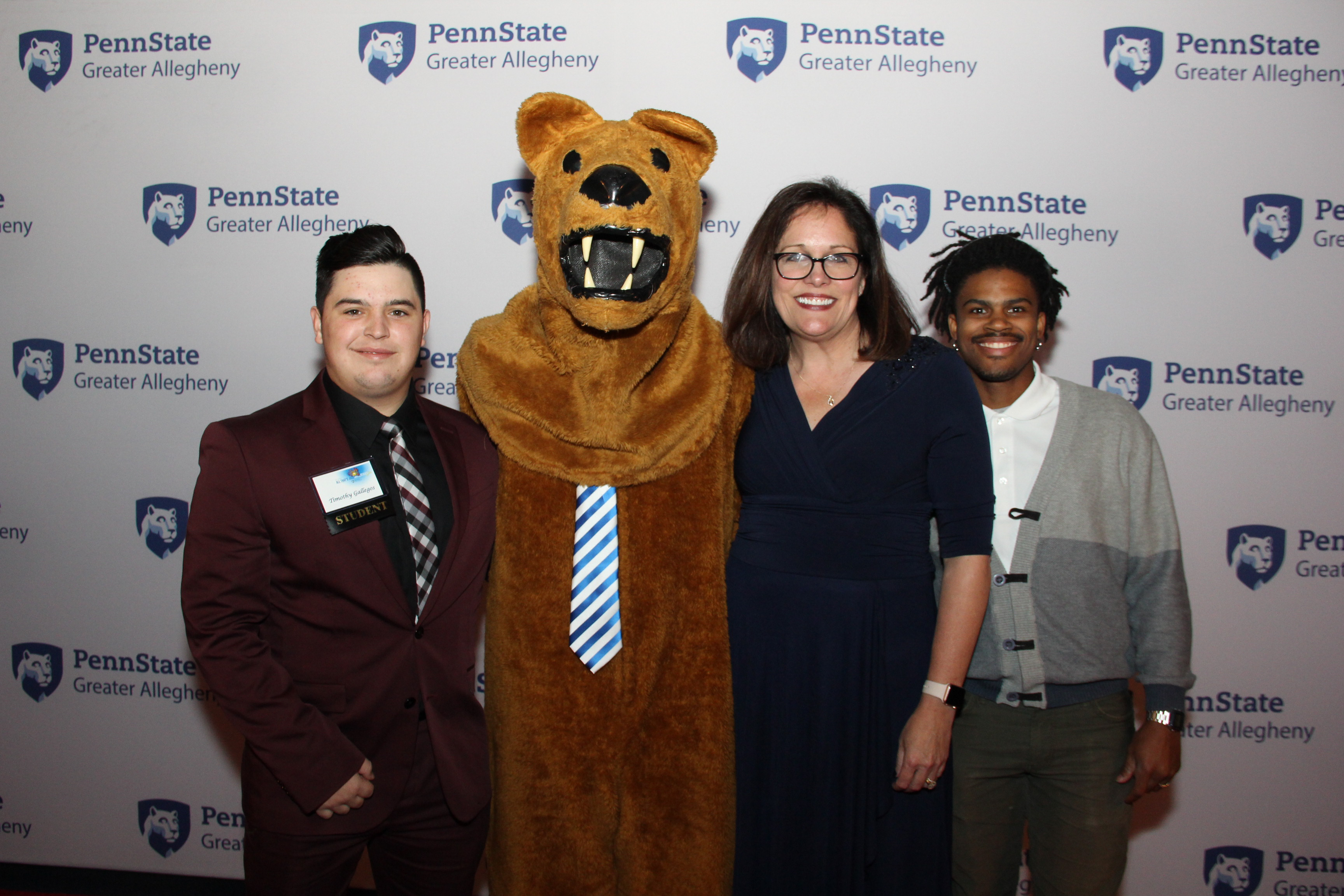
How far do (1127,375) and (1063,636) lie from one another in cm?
124

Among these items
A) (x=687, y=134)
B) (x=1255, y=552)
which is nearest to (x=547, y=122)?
(x=687, y=134)

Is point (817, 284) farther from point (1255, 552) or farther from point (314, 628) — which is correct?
point (1255, 552)

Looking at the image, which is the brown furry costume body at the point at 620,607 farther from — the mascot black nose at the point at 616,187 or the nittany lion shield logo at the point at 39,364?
the nittany lion shield logo at the point at 39,364

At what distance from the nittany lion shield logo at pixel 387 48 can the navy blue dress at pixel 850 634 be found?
76.3 inches

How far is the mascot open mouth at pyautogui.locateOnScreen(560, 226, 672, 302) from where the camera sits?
151cm

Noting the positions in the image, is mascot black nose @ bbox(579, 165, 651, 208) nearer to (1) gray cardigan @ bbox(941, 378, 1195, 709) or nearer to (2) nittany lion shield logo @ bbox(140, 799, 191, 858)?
(1) gray cardigan @ bbox(941, 378, 1195, 709)

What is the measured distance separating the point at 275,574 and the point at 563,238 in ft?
2.96

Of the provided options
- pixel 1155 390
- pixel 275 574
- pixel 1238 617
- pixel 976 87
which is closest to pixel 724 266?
pixel 976 87

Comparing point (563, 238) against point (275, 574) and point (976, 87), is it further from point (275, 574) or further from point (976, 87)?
point (976, 87)

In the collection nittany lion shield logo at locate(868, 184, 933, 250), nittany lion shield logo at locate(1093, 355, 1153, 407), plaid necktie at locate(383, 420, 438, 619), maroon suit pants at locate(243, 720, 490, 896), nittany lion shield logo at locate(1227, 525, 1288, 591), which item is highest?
nittany lion shield logo at locate(868, 184, 933, 250)

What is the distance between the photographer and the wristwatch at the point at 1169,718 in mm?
1795

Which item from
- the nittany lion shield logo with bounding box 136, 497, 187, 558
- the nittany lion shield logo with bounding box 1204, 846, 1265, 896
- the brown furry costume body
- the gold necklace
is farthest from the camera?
the nittany lion shield logo with bounding box 136, 497, 187, 558

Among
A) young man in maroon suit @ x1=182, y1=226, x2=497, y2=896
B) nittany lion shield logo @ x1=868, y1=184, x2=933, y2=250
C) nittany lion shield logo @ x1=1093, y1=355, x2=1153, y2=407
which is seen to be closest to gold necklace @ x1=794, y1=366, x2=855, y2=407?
young man in maroon suit @ x1=182, y1=226, x2=497, y2=896

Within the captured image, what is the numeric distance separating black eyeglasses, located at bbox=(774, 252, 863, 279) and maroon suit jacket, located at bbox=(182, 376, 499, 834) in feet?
2.75
